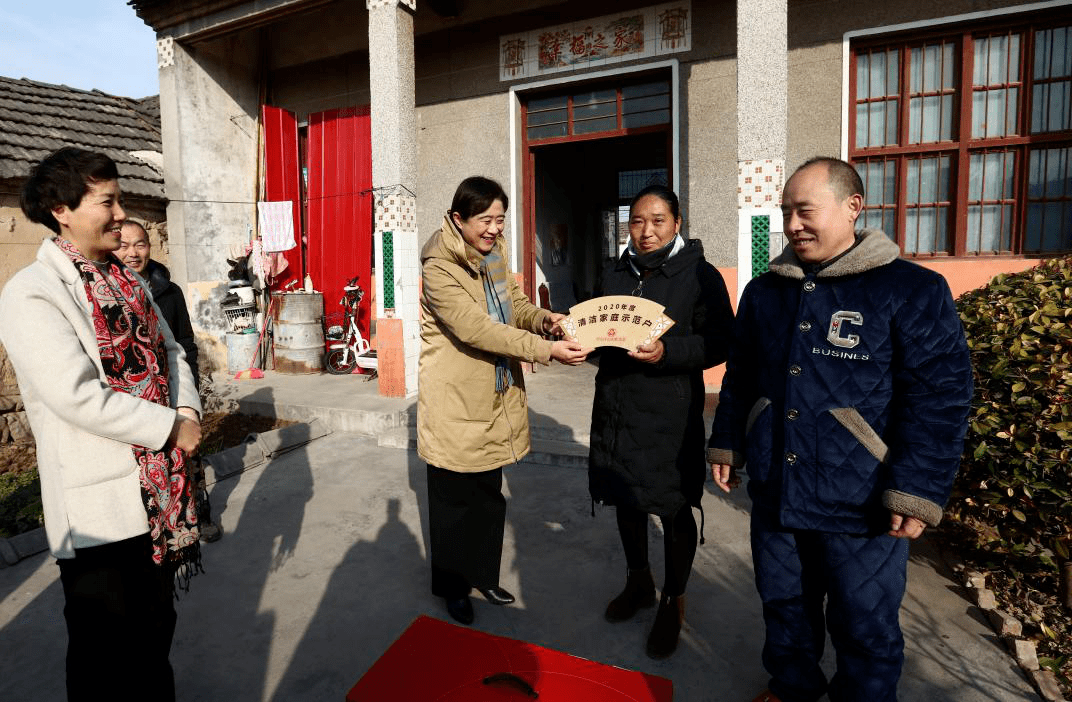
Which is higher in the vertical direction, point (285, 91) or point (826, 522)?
point (285, 91)

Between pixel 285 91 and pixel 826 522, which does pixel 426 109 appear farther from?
pixel 826 522

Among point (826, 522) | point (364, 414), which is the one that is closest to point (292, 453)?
point (364, 414)

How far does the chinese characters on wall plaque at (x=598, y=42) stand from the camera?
725cm

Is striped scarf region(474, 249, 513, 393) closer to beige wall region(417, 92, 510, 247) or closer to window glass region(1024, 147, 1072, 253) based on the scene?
beige wall region(417, 92, 510, 247)

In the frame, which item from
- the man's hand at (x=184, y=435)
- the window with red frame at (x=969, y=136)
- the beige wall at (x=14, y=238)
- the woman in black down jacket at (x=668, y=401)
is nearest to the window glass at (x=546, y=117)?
the window with red frame at (x=969, y=136)

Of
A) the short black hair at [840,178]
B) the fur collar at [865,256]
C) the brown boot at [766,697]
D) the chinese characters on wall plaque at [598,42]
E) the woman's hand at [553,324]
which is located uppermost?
the chinese characters on wall plaque at [598,42]

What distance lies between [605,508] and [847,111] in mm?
5267

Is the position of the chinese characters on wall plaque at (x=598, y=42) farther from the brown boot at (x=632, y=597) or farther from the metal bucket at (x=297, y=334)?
the brown boot at (x=632, y=597)

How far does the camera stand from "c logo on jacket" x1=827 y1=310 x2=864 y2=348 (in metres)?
1.94

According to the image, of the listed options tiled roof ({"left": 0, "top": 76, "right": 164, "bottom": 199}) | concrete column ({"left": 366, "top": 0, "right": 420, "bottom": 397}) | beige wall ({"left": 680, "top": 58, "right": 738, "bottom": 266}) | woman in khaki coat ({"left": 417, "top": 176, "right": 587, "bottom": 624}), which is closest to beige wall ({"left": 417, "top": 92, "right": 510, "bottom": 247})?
concrete column ({"left": 366, "top": 0, "right": 420, "bottom": 397})

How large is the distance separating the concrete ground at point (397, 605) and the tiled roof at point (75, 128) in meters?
5.90

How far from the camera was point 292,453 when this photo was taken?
5805mm

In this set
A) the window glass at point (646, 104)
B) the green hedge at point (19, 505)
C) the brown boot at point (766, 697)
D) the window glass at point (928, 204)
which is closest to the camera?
the brown boot at point (766, 697)

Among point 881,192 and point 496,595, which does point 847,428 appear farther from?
point 881,192
